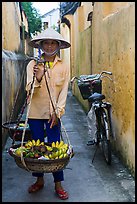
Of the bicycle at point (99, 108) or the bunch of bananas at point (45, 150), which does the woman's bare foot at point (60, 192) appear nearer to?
the bunch of bananas at point (45, 150)

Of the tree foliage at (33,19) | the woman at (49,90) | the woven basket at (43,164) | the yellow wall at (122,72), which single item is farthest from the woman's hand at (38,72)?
the tree foliage at (33,19)

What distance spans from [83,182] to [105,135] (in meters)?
1.02

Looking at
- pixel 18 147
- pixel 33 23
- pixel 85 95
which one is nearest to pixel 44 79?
pixel 18 147

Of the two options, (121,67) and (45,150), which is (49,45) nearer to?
(45,150)

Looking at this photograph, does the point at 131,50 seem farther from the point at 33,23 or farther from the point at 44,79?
the point at 33,23

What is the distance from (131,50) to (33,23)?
62.7 feet

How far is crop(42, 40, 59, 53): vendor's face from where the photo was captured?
4.11 meters

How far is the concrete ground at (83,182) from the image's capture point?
13.6 feet

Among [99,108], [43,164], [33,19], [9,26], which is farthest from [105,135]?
[33,19]

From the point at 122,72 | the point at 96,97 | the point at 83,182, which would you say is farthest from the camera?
the point at 96,97

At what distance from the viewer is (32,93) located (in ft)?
12.7

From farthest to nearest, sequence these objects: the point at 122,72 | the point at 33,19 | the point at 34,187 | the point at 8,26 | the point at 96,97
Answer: the point at 33,19 → the point at 8,26 → the point at 96,97 → the point at 122,72 → the point at 34,187

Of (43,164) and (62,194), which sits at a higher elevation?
(43,164)

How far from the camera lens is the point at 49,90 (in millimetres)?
4055
